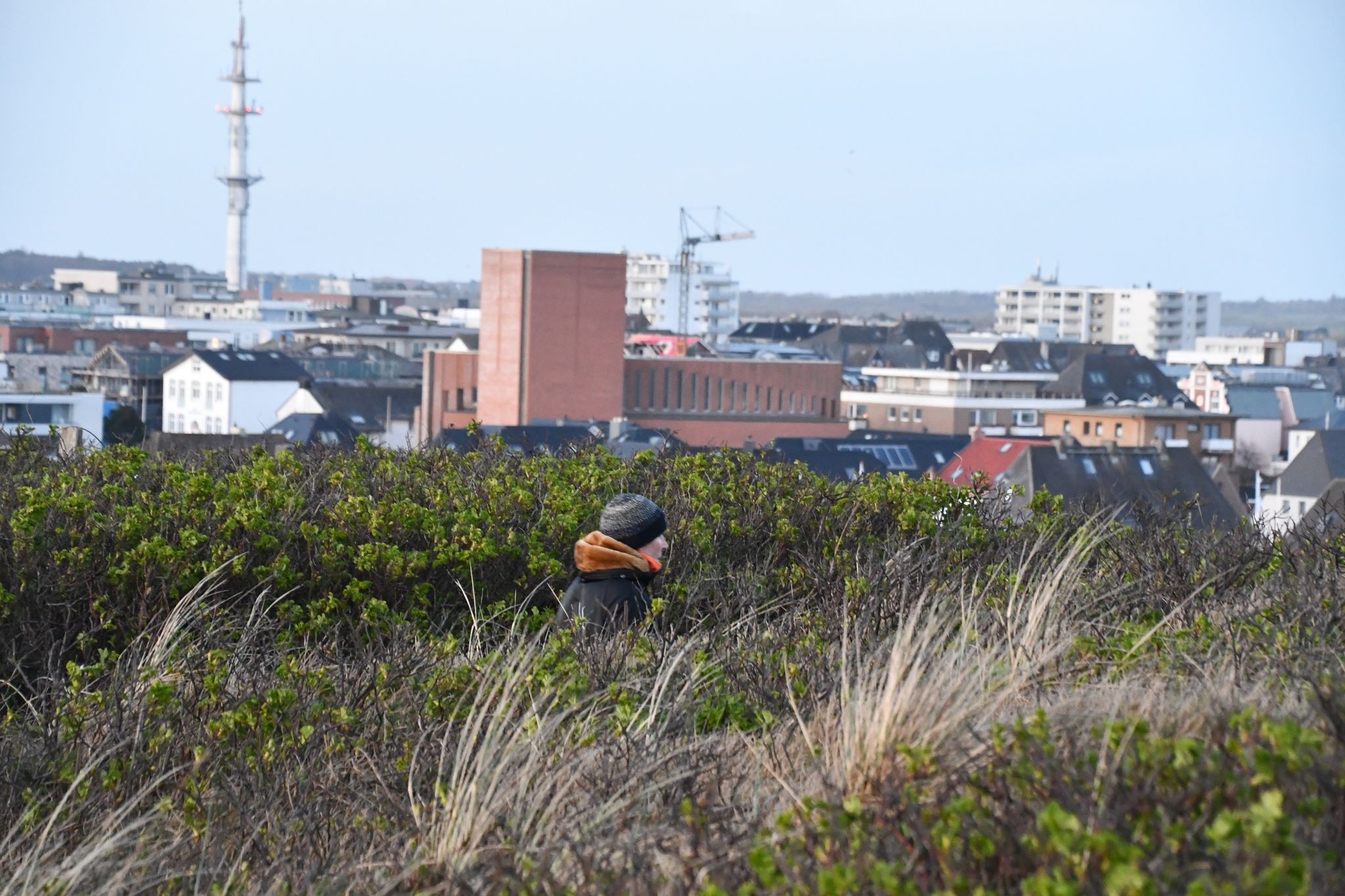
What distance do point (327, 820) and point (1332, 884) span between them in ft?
9.44

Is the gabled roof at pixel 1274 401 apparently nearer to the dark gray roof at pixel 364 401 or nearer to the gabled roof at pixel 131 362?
the dark gray roof at pixel 364 401

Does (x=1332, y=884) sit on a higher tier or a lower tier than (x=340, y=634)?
higher

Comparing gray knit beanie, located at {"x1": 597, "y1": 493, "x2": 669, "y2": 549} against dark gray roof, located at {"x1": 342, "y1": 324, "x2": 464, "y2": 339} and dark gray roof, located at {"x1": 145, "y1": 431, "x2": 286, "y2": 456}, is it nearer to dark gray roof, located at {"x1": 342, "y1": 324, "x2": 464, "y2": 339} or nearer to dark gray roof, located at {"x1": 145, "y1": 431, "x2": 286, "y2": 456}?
dark gray roof, located at {"x1": 145, "y1": 431, "x2": 286, "y2": 456}

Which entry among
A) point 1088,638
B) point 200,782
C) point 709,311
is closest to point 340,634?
point 200,782

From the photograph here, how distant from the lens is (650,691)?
5887 mm

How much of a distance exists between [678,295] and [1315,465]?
127m

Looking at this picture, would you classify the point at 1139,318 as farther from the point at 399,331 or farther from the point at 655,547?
the point at 655,547

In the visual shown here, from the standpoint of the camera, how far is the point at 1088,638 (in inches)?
239

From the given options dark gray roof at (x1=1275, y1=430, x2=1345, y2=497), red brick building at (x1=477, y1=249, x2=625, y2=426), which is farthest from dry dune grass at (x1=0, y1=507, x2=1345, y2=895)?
red brick building at (x1=477, y1=249, x2=625, y2=426)

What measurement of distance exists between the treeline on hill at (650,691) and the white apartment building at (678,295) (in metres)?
160

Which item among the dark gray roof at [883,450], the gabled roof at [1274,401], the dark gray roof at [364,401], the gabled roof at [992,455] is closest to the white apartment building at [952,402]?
the gabled roof at [1274,401]

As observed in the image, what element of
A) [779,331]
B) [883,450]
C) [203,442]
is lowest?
[883,450]

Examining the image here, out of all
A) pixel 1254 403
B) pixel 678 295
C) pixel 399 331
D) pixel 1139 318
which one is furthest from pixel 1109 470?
pixel 1139 318

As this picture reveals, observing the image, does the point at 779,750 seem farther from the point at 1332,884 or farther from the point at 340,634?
the point at 340,634
